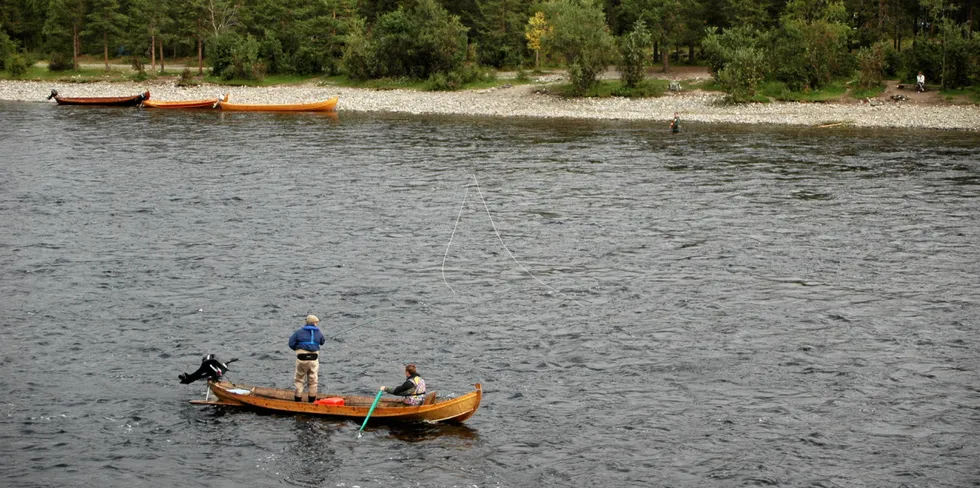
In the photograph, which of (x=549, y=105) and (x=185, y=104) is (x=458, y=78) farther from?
(x=185, y=104)

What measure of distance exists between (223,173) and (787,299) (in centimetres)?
3627

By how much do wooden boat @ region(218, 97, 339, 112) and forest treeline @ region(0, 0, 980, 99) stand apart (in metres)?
13.5

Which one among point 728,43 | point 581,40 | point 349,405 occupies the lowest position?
point 349,405

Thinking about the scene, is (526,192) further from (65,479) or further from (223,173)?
(65,479)

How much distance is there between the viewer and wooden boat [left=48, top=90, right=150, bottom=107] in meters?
97.3

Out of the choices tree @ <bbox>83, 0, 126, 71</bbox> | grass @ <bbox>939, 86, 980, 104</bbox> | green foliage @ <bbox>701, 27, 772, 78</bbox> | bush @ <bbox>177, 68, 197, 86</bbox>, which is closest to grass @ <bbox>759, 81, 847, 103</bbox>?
green foliage @ <bbox>701, 27, 772, 78</bbox>

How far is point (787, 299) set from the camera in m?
36.4

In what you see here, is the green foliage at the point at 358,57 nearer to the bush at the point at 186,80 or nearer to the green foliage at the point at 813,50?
the bush at the point at 186,80

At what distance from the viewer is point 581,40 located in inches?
3792

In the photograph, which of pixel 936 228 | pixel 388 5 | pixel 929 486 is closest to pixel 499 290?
pixel 929 486

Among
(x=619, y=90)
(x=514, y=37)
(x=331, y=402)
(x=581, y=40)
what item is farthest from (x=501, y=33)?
(x=331, y=402)

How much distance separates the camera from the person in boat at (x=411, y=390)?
2608 centimetres

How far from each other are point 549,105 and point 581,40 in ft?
24.3

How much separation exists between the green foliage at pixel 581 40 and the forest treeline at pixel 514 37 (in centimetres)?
13
